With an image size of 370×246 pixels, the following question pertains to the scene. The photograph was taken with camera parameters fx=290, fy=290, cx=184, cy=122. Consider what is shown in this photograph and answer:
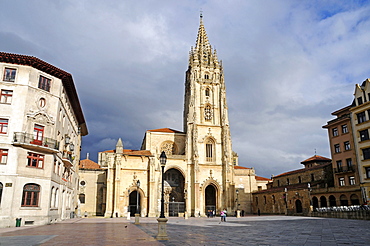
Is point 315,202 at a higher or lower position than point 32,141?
lower

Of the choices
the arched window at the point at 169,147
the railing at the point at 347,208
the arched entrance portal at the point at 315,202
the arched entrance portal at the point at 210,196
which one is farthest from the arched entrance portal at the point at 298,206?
the arched window at the point at 169,147

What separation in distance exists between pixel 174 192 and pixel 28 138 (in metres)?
31.8

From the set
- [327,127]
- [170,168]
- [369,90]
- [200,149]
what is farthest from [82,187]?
[369,90]

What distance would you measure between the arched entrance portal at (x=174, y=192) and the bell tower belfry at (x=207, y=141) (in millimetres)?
2401

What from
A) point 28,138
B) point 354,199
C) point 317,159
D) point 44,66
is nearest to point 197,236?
point 28,138

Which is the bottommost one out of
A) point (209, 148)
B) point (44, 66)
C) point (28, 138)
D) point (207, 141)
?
point (28, 138)

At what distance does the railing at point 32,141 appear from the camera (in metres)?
24.1

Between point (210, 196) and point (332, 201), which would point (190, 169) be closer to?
point (210, 196)

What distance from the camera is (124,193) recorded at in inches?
1839

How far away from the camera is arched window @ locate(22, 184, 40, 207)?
79.2ft

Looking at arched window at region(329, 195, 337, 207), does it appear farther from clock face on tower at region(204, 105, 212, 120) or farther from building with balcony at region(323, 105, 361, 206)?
clock face on tower at region(204, 105, 212, 120)

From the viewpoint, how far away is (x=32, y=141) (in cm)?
2512

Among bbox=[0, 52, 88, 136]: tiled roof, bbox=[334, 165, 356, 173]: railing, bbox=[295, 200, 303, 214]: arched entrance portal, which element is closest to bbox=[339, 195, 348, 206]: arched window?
bbox=[334, 165, 356, 173]: railing

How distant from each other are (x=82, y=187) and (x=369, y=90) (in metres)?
47.6
